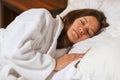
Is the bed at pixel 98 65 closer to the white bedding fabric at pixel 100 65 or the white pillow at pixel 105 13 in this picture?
the white bedding fabric at pixel 100 65

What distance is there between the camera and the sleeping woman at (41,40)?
1.30 meters

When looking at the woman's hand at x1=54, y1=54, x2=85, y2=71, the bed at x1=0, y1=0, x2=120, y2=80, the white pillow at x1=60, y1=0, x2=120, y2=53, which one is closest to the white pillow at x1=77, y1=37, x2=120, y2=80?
the bed at x1=0, y1=0, x2=120, y2=80

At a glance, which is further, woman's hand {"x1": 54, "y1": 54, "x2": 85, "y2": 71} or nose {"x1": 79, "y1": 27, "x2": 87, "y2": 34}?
nose {"x1": 79, "y1": 27, "x2": 87, "y2": 34}

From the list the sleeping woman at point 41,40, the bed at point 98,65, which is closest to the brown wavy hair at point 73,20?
the sleeping woman at point 41,40

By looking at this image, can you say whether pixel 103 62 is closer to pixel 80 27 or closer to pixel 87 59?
pixel 87 59

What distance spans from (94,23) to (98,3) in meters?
0.26

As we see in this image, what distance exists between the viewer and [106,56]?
1.10 metres

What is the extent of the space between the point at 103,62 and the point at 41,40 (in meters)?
0.44

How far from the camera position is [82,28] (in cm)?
154

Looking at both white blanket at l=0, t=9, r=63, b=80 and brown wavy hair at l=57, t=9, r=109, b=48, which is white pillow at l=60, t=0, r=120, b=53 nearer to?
brown wavy hair at l=57, t=9, r=109, b=48

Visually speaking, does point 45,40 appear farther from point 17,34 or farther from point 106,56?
point 106,56

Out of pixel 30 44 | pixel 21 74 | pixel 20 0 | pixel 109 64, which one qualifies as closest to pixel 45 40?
pixel 30 44

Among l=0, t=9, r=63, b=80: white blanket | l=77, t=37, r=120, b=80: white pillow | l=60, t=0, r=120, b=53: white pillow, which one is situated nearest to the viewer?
l=77, t=37, r=120, b=80: white pillow

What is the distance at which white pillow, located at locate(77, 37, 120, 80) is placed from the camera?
107cm
